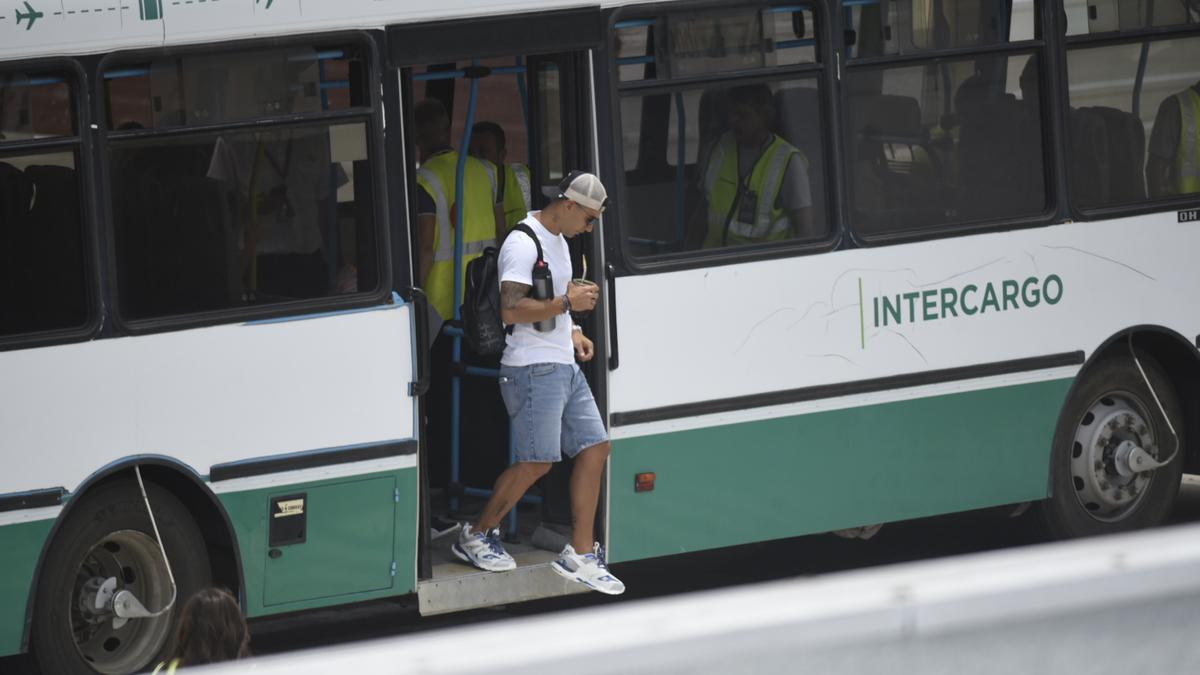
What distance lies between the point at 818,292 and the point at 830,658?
16.6ft

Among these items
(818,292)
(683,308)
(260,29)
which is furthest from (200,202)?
(818,292)

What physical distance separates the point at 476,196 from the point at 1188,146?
331cm

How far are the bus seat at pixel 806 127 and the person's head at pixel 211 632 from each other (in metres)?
3.76

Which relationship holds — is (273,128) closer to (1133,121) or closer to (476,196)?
(476,196)

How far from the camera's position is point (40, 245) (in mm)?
6426

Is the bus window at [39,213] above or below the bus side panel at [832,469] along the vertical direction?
above

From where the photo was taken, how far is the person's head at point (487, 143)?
27.5 feet

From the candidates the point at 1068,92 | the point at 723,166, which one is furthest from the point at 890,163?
the point at 1068,92

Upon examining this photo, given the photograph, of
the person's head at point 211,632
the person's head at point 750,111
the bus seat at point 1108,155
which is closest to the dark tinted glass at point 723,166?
the person's head at point 750,111

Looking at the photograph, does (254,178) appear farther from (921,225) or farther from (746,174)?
(921,225)

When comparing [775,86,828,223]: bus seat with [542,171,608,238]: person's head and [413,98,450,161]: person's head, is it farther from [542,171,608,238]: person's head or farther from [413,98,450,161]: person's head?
[413,98,450,161]: person's head

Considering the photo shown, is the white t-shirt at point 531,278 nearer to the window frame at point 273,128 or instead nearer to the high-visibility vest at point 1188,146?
the window frame at point 273,128

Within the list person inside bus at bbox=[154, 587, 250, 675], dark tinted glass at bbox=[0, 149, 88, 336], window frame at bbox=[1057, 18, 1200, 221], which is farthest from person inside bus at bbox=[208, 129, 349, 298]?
window frame at bbox=[1057, 18, 1200, 221]

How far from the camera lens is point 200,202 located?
671cm
